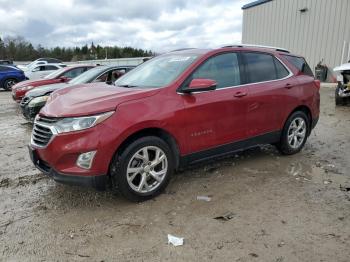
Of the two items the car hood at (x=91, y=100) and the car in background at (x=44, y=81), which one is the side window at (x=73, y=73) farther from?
the car hood at (x=91, y=100)

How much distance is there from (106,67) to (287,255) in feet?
25.0

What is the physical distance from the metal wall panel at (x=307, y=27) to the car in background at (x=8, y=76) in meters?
14.8

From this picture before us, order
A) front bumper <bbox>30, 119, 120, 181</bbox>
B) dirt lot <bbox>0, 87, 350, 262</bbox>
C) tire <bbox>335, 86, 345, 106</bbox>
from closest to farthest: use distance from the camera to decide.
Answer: dirt lot <bbox>0, 87, 350, 262</bbox>
front bumper <bbox>30, 119, 120, 181</bbox>
tire <bbox>335, 86, 345, 106</bbox>

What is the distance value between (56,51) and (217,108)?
64.1 meters

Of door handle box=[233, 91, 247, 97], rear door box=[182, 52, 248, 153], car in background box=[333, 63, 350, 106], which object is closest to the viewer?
rear door box=[182, 52, 248, 153]

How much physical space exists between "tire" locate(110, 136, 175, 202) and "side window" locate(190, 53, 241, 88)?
1.05 meters

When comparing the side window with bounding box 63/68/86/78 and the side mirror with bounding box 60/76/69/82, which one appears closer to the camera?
the side mirror with bounding box 60/76/69/82

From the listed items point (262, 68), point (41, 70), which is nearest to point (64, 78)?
point (262, 68)

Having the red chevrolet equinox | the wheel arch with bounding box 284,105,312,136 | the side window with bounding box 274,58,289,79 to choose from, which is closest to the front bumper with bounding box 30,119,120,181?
the red chevrolet equinox

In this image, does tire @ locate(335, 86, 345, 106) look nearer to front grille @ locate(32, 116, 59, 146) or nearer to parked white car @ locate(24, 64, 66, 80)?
front grille @ locate(32, 116, 59, 146)

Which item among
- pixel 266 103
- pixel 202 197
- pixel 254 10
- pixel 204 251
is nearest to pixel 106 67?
pixel 266 103

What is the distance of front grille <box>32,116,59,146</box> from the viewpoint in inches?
150

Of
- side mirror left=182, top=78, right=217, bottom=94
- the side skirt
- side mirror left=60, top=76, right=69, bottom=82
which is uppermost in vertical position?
side mirror left=182, top=78, right=217, bottom=94

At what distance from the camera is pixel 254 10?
2320 centimetres
